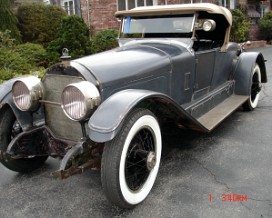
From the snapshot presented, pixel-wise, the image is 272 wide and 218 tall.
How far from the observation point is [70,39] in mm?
7926

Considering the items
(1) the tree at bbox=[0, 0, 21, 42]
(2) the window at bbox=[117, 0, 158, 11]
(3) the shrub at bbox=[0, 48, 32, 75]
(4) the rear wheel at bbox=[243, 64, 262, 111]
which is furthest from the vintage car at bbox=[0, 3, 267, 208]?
(2) the window at bbox=[117, 0, 158, 11]

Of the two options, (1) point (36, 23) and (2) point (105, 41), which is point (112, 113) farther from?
(1) point (36, 23)

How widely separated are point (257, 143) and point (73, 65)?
2408mm

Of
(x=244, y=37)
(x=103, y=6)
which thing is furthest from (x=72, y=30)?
(x=244, y=37)

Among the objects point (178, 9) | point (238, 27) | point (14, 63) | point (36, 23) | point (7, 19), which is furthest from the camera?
point (238, 27)

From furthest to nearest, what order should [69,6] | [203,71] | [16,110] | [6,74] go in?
1. [69,6]
2. [6,74]
3. [203,71]
4. [16,110]

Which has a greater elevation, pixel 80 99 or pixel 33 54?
pixel 33 54

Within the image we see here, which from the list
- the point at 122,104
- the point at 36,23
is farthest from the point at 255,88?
the point at 36,23

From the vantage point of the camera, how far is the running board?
144 inches

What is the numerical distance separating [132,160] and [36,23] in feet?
31.1

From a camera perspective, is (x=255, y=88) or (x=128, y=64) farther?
(x=255, y=88)

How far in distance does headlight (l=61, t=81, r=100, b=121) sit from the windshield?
1.73 m
